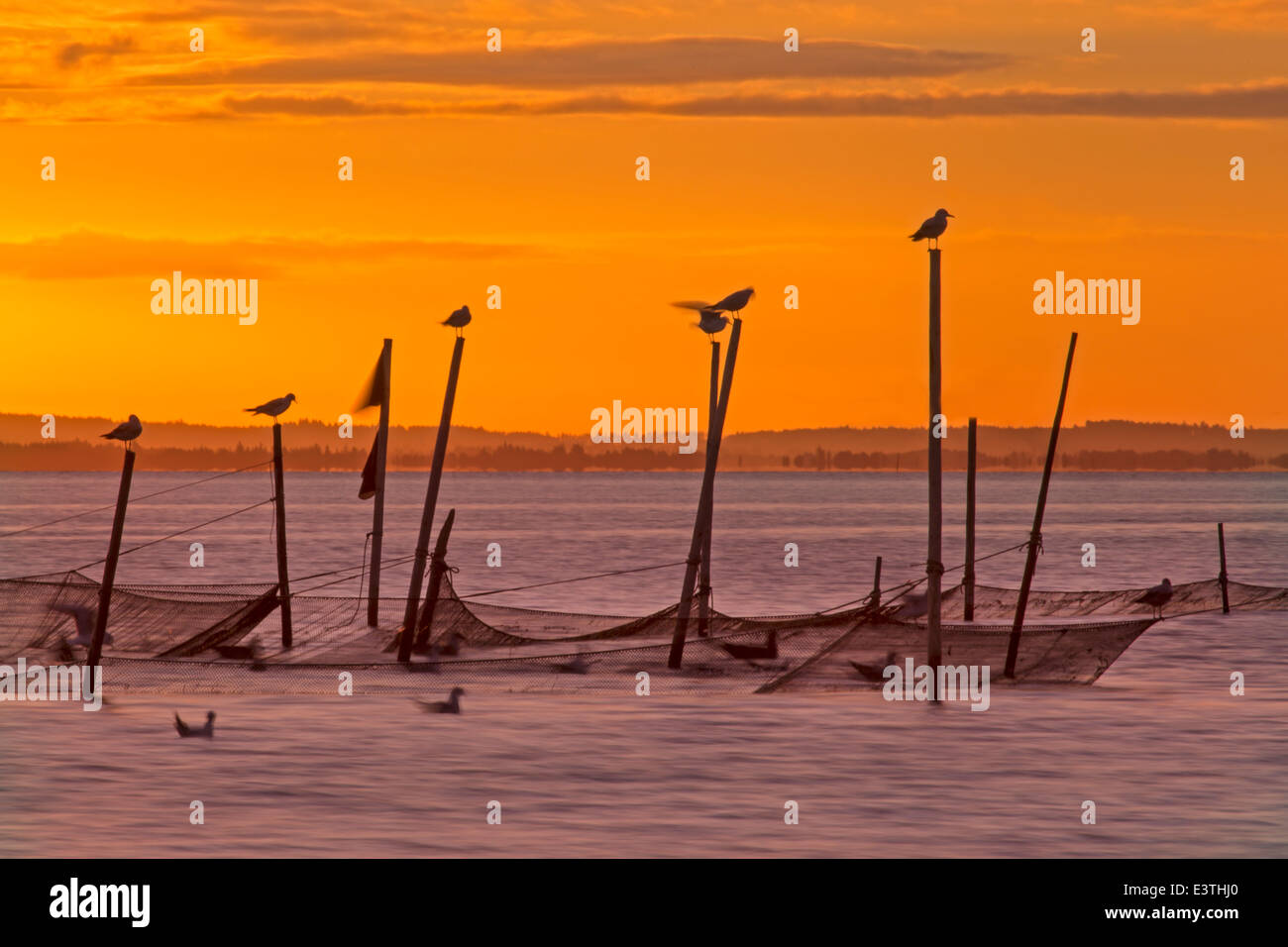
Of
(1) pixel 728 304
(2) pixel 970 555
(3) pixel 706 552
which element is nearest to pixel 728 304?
(1) pixel 728 304

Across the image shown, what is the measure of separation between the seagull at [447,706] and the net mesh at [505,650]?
0.79 m

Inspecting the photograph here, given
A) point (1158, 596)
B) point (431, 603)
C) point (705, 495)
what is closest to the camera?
point (705, 495)

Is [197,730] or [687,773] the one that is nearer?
[687,773]

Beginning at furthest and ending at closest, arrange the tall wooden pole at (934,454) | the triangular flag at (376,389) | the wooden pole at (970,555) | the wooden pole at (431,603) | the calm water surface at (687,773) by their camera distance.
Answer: the wooden pole at (970,555) < the triangular flag at (376,389) < the wooden pole at (431,603) < the tall wooden pole at (934,454) < the calm water surface at (687,773)

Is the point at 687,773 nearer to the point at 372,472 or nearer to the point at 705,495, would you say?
the point at 705,495

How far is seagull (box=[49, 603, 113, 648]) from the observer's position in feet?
94.9

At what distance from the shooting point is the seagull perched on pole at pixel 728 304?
26578mm

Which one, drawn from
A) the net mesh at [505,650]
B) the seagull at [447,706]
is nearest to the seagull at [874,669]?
the net mesh at [505,650]

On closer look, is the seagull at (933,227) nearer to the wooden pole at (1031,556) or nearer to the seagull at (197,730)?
the wooden pole at (1031,556)

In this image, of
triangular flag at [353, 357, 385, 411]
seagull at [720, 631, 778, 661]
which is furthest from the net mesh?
triangular flag at [353, 357, 385, 411]

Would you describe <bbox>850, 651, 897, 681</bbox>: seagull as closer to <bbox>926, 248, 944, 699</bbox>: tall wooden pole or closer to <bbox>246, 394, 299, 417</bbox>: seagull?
<bbox>926, 248, 944, 699</bbox>: tall wooden pole

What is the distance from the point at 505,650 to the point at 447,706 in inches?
143

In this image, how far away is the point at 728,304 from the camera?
87.2 feet

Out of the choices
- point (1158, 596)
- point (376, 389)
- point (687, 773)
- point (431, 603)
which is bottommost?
point (687, 773)
